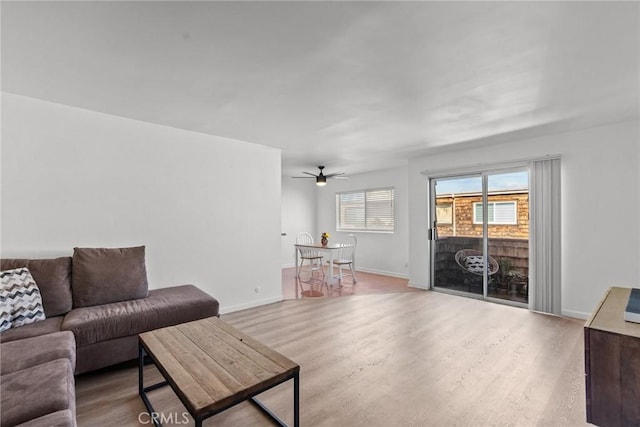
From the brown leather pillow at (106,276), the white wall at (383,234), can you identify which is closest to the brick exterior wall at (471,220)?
the white wall at (383,234)

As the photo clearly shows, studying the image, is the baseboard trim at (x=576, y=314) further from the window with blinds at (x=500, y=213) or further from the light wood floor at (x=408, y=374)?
the window with blinds at (x=500, y=213)

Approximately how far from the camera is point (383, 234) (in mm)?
6871

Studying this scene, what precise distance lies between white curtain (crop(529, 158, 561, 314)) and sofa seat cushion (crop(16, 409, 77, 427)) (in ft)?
16.0

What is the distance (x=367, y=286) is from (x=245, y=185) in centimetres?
294

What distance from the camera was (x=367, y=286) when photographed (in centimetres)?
555

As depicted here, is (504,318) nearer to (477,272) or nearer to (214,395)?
(477,272)

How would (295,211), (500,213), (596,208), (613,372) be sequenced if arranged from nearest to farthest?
(613,372), (596,208), (500,213), (295,211)

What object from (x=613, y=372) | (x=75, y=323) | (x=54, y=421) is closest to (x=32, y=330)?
(x=75, y=323)

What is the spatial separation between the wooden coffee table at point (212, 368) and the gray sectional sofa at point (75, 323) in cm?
44

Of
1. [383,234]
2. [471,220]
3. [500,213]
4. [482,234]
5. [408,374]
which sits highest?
[500,213]

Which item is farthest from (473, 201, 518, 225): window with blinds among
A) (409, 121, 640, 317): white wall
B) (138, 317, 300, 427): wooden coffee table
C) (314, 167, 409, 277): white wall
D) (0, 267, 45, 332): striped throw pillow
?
(0, 267, 45, 332): striped throw pillow

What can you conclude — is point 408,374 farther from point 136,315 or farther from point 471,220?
point 471,220

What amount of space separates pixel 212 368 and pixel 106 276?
69.9 inches

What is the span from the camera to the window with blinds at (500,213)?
14.3 feet
